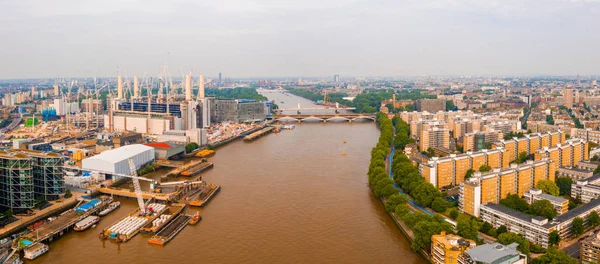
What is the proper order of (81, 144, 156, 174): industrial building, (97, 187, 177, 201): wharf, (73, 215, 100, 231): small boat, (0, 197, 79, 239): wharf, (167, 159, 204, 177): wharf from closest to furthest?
(0, 197, 79, 239): wharf, (73, 215, 100, 231): small boat, (97, 187, 177, 201): wharf, (81, 144, 156, 174): industrial building, (167, 159, 204, 177): wharf

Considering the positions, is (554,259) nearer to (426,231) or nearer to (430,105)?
(426,231)

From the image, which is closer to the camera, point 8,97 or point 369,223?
point 369,223

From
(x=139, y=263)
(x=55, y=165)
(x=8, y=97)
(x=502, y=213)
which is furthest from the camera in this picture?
(x=8, y=97)

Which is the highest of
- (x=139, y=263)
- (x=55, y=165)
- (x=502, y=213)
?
(x=55, y=165)

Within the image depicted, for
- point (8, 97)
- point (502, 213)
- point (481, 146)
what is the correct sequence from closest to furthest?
1. point (502, 213)
2. point (481, 146)
3. point (8, 97)

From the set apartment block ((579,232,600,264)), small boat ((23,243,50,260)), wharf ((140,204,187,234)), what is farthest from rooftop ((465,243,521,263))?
small boat ((23,243,50,260))

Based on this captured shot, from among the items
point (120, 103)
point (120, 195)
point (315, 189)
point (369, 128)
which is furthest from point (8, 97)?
point (315, 189)

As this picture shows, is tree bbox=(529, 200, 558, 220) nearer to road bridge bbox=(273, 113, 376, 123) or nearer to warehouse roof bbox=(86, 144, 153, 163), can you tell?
warehouse roof bbox=(86, 144, 153, 163)

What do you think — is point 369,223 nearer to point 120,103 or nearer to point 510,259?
point 510,259
